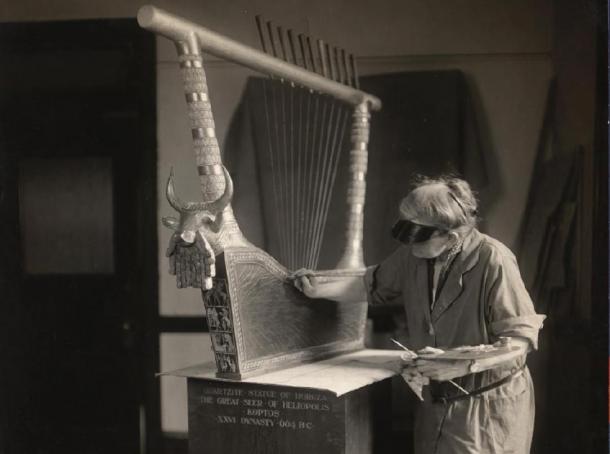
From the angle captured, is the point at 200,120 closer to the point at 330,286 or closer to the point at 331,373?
the point at 330,286

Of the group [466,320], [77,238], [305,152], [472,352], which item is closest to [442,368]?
[472,352]

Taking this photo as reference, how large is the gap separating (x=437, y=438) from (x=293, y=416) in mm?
484

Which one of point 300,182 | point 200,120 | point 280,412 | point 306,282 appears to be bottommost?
point 280,412

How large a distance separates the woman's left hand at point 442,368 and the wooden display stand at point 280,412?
6.3 inches

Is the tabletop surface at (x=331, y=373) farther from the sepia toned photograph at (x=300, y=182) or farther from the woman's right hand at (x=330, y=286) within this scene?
the woman's right hand at (x=330, y=286)

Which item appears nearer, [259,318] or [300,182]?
[259,318]

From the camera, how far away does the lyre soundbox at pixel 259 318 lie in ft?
7.12

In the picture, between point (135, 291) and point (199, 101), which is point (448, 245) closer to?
point (199, 101)

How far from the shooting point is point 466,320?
2.31m

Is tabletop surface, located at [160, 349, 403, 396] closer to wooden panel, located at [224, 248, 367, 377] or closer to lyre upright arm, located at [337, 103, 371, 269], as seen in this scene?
wooden panel, located at [224, 248, 367, 377]

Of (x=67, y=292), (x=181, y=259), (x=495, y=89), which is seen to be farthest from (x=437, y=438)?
(x=67, y=292)

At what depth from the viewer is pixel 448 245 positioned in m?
2.32

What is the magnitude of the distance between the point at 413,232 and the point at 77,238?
160 cm

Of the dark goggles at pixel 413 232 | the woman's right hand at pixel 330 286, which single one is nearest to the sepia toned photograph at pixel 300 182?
the woman's right hand at pixel 330 286
